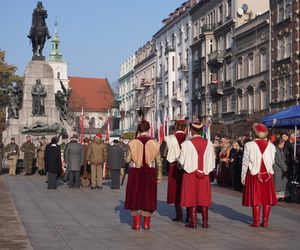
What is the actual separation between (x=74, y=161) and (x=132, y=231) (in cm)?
1005

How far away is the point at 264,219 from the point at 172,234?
1.78m

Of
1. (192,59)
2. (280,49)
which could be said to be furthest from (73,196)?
(192,59)

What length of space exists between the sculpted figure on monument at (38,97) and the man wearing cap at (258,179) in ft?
76.0

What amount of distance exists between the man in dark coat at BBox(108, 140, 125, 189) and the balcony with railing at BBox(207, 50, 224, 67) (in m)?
37.1

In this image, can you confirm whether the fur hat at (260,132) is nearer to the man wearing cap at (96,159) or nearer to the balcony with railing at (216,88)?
the man wearing cap at (96,159)

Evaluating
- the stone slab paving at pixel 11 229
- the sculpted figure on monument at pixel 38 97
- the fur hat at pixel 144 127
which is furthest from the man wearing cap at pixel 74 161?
the sculpted figure on monument at pixel 38 97

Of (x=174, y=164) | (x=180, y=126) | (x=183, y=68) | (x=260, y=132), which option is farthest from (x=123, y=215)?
(x=183, y=68)

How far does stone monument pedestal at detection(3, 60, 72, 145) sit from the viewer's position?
32750 mm

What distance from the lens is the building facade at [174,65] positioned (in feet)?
A: 228

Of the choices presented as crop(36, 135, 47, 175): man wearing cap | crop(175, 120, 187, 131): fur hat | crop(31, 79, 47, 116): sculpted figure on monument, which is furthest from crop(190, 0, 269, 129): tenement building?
crop(175, 120, 187, 131): fur hat

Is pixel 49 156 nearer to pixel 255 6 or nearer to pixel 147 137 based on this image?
pixel 147 137

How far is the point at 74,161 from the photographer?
20156mm

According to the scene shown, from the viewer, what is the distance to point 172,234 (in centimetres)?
1002

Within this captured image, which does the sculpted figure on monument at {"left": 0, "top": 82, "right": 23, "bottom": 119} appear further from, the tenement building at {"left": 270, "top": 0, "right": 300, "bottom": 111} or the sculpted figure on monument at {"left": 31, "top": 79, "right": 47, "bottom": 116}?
the tenement building at {"left": 270, "top": 0, "right": 300, "bottom": 111}
